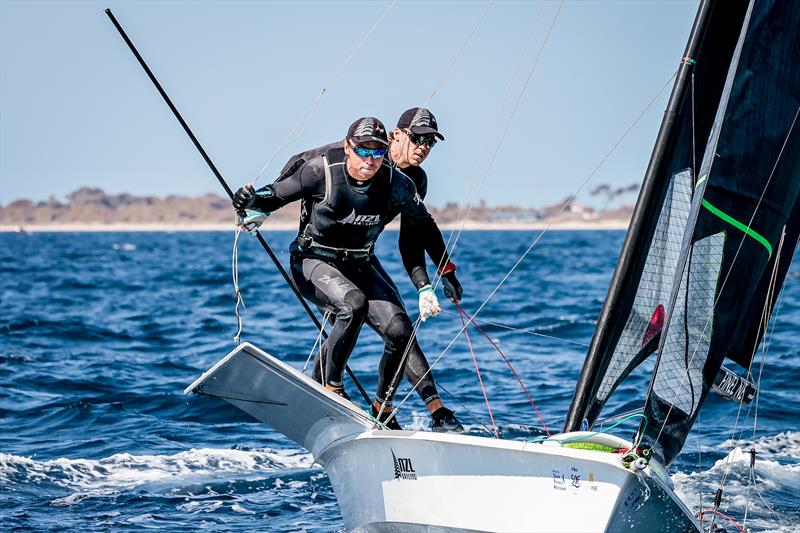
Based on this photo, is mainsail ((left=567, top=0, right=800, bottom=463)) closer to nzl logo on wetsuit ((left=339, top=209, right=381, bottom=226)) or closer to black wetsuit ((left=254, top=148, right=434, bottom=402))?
black wetsuit ((left=254, top=148, right=434, bottom=402))

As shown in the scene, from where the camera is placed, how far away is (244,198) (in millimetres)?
5234

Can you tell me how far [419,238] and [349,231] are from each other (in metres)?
0.52

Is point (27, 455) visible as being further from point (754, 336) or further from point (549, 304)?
point (549, 304)

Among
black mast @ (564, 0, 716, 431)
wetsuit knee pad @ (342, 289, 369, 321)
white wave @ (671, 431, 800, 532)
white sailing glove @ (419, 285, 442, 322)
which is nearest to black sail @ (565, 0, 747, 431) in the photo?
black mast @ (564, 0, 716, 431)

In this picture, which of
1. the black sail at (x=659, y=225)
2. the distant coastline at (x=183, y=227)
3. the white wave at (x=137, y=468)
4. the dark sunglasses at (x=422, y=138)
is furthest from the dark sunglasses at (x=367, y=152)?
the distant coastline at (x=183, y=227)

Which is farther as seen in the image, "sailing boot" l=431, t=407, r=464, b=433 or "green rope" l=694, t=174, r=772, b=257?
"sailing boot" l=431, t=407, r=464, b=433

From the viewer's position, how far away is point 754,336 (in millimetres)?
5832

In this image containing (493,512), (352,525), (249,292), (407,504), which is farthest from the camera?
(249,292)

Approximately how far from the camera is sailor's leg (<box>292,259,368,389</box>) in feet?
17.6

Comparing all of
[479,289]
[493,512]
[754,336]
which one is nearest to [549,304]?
[479,289]

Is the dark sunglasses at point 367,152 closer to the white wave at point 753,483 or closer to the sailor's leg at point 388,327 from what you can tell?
the sailor's leg at point 388,327

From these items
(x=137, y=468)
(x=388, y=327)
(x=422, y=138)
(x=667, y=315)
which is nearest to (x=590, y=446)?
(x=667, y=315)

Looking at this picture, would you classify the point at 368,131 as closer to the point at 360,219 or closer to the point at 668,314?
the point at 360,219

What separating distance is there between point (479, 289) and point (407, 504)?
800 inches
